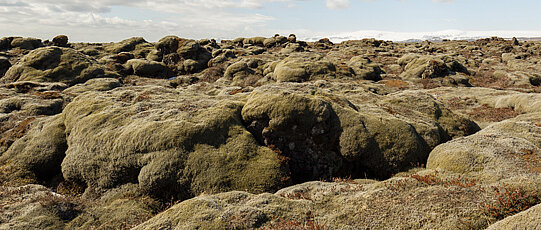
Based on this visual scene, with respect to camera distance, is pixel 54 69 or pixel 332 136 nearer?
pixel 332 136

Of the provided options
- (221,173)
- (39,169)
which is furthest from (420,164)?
(39,169)

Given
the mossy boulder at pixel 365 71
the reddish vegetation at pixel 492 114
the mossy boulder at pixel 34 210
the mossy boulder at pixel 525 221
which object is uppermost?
the mossy boulder at pixel 365 71

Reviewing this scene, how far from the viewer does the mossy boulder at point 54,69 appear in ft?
155

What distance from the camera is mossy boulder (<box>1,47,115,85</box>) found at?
155 ft

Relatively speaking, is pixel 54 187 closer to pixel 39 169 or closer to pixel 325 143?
pixel 39 169

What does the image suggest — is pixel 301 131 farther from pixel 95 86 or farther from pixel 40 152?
pixel 95 86

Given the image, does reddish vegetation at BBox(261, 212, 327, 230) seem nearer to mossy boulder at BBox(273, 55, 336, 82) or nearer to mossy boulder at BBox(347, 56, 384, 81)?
mossy boulder at BBox(273, 55, 336, 82)

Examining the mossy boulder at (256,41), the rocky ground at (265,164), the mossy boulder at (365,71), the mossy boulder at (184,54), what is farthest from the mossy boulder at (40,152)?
the mossy boulder at (256,41)

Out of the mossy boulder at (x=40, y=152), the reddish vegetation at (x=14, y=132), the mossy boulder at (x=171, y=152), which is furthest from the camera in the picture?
the reddish vegetation at (x=14, y=132)

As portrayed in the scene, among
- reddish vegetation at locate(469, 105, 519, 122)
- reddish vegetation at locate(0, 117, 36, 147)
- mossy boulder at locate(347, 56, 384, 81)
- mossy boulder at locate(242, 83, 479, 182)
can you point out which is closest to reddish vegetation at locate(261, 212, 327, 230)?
mossy boulder at locate(242, 83, 479, 182)

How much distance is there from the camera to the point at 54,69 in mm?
48344

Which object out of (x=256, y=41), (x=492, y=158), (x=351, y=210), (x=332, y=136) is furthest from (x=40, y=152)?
(x=256, y=41)

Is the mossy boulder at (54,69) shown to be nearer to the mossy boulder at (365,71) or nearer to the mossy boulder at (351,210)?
the mossy boulder at (351,210)

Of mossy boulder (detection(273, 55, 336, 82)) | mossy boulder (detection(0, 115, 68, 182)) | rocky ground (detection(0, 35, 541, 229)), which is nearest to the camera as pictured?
Result: rocky ground (detection(0, 35, 541, 229))
